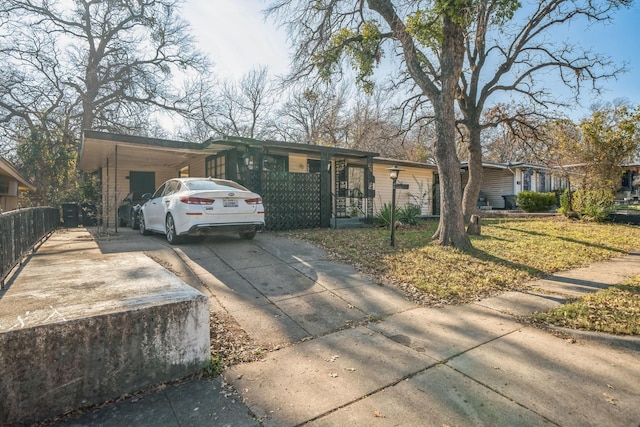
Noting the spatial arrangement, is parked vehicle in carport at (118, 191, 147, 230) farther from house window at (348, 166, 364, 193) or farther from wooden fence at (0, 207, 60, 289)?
house window at (348, 166, 364, 193)

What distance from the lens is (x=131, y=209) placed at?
1062cm

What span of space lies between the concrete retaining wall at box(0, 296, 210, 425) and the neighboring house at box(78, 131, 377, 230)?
22.7 ft

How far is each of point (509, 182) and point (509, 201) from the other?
1.43 metres

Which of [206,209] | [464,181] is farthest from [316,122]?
[206,209]

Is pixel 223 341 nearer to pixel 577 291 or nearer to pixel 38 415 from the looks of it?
pixel 38 415

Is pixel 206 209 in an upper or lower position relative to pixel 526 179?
lower

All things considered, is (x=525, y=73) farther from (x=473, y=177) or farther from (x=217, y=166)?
(x=217, y=166)

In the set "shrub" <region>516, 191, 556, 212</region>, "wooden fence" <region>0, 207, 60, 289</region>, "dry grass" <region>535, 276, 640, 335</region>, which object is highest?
"shrub" <region>516, 191, 556, 212</region>

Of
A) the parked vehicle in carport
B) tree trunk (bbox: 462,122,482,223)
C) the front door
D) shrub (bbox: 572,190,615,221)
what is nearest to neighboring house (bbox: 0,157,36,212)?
the parked vehicle in carport

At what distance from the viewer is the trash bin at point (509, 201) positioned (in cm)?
2075

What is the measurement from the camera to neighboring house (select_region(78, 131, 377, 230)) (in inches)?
364

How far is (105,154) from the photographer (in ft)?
34.0

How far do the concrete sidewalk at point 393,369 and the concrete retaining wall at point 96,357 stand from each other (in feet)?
0.48

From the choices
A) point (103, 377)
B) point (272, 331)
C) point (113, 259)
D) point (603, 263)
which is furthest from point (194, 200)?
point (603, 263)
